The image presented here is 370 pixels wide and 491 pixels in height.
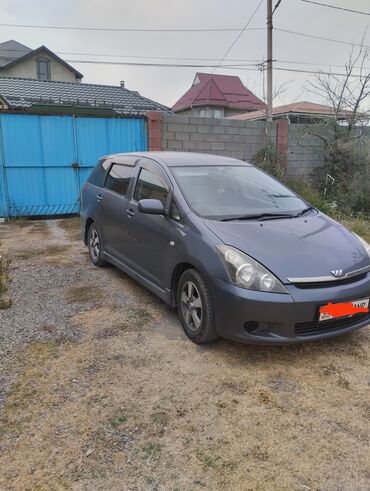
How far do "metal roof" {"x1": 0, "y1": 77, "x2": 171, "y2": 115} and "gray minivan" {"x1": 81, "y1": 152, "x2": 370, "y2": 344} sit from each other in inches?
402

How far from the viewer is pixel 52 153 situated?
9.26 meters

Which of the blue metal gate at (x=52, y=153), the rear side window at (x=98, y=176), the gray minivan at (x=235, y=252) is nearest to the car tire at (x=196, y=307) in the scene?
the gray minivan at (x=235, y=252)

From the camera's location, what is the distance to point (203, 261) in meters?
3.28

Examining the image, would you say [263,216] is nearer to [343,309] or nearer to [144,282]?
[343,309]

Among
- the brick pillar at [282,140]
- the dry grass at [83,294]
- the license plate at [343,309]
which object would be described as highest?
the brick pillar at [282,140]

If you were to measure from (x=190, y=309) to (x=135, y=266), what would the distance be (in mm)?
1149

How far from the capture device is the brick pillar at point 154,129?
977cm

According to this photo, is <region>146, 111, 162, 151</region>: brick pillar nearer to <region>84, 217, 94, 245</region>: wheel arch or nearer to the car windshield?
<region>84, 217, 94, 245</region>: wheel arch

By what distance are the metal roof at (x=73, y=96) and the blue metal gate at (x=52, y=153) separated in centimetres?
447

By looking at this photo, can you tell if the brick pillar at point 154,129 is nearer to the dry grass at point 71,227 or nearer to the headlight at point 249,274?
the dry grass at point 71,227

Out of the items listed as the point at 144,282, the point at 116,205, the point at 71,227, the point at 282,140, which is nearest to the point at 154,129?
the point at 71,227

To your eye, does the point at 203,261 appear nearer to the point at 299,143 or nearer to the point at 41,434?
the point at 41,434

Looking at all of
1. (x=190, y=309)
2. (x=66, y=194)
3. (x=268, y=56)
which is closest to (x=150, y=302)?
(x=190, y=309)

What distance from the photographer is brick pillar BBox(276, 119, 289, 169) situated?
11.1m
